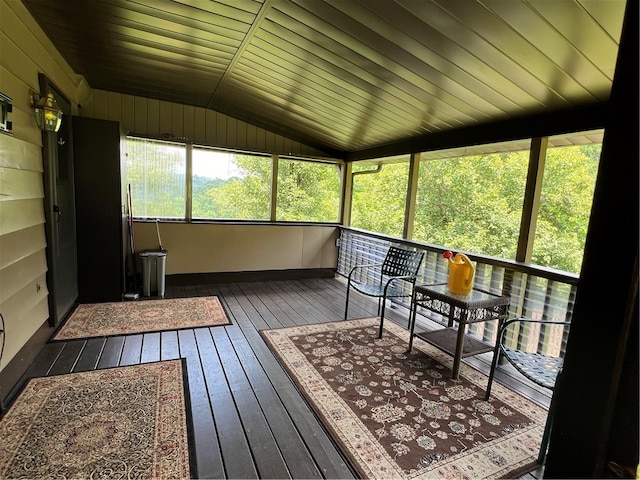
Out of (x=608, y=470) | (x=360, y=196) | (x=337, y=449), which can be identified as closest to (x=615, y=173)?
(x=608, y=470)

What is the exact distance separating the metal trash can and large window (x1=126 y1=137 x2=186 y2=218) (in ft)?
2.22

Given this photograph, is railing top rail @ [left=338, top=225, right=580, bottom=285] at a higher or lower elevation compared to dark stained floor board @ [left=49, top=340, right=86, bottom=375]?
higher

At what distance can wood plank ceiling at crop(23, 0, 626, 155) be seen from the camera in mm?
1799

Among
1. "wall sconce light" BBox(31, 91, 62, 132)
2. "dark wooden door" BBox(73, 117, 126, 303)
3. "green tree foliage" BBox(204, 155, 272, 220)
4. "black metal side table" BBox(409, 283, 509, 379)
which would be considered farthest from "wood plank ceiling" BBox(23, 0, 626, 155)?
"black metal side table" BBox(409, 283, 509, 379)

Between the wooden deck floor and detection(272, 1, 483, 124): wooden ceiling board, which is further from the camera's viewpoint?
detection(272, 1, 483, 124): wooden ceiling board

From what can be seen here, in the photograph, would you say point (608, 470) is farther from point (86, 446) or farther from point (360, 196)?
point (360, 196)

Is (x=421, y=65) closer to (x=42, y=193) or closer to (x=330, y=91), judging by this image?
(x=330, y=91)

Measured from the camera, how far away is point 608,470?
2.06ft

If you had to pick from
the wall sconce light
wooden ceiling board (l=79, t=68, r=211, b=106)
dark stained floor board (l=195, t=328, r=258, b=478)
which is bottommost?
dark stained floor board (l=195, t=328, r=258, b=478)

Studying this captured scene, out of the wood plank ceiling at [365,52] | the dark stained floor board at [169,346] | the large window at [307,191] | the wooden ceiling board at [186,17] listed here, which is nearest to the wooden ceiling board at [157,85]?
the wood plank ceiling at [365,52]

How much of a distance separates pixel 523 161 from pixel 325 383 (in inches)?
253

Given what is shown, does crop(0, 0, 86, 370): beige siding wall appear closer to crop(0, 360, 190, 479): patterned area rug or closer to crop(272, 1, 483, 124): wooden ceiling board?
crop(0, 360, 190, 479): patterned area rug

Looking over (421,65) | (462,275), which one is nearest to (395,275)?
(462,275)

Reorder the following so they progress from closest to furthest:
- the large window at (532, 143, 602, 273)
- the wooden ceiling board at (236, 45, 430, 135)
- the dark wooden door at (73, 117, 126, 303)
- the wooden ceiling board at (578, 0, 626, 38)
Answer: the wooden ceiling board at (578, 0, 626, 38) < the wooden ceiling board at (236, 45, 430, 135) < the dark wooden door at (73, 117, 126, 303) < the large window at (532, 143, 602, 273)
